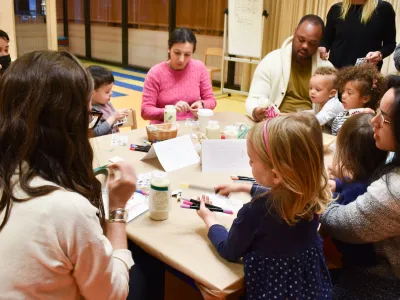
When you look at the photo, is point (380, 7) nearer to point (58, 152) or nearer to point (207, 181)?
point (207, 181)

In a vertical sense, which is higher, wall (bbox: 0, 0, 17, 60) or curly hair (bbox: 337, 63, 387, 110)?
wall (bbox: 0, 0, 17, 60)

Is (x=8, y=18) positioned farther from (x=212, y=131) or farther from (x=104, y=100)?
(x=212, y=131)

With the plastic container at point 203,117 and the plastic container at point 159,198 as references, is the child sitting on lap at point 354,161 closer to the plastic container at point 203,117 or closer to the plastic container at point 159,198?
the plastic container at point 159,198

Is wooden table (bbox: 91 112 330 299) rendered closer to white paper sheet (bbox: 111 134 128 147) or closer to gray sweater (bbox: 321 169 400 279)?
gray sweater (bbox: 321 169 400 279)

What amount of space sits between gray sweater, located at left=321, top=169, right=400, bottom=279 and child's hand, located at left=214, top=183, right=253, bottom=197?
29 centimetres

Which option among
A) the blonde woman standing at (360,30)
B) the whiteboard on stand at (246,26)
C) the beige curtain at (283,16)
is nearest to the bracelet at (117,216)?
the blonde woman standing at (360,30)

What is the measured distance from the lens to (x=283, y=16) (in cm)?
597

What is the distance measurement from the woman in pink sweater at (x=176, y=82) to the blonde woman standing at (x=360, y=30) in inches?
39.3

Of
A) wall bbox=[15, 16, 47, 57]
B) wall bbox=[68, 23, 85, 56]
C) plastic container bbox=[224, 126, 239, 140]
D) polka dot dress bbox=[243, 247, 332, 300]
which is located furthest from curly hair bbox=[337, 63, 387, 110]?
wall bbox=[68, 23, 85, 56]

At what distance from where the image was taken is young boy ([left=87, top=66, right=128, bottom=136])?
237cm

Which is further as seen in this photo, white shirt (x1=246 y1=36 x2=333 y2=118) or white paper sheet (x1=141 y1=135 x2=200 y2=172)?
white shirt (x1=246 y1=36 x2=333 y2=118)

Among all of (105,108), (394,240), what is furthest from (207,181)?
(105,108)

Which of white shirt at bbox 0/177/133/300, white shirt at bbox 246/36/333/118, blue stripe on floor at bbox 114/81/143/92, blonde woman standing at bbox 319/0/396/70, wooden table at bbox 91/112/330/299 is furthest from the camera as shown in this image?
blue stripe on floor at bbox 114/81/143/92

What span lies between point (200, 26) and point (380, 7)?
4.68 meters
